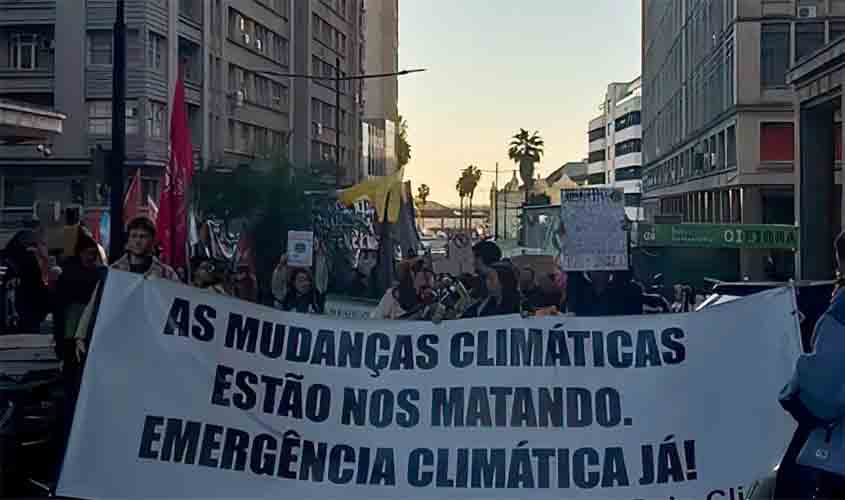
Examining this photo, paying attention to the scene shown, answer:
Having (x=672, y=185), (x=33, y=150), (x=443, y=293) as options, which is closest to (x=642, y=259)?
(x=443, y=293)

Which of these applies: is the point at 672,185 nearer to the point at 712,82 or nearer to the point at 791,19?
the point at 712,82

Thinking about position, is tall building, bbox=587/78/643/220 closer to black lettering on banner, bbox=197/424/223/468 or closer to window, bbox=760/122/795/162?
window, bbox=760/122/795/162

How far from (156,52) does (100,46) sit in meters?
1.63

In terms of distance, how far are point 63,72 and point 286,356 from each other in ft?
94.2

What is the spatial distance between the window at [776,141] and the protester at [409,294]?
2746 cm

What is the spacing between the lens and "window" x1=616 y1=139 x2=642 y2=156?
386 feet

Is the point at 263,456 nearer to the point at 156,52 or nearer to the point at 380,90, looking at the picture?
the point at 156,52

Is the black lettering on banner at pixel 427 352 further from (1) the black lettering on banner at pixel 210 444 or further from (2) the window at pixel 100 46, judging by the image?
(2) the window at pixel 100 46

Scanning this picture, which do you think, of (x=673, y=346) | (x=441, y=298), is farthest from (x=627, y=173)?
(x=673, y=346)

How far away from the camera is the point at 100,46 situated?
31406 mm

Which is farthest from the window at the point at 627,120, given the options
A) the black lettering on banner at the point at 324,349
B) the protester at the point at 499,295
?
the black lettering on banner at the point at 324,349

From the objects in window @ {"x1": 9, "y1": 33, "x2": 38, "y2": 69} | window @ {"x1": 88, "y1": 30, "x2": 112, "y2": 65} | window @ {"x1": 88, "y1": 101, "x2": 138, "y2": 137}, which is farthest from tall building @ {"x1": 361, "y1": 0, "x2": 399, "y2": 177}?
window @ {"x1": 9, "y1": 33, "x2": 38, "y2": 69}

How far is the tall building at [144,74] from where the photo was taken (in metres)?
31.4

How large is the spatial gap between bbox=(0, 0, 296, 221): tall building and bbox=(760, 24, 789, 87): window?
1336 cm
